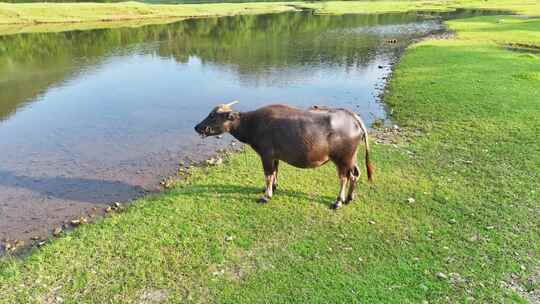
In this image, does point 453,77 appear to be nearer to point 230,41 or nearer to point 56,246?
point 56,246

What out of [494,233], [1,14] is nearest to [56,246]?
[494,233]

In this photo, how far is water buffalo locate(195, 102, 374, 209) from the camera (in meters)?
7.83

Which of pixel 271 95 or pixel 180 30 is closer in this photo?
pixel 271 95

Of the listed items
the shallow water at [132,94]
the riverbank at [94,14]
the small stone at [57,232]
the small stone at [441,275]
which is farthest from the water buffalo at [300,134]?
the riverbank at [94,14]

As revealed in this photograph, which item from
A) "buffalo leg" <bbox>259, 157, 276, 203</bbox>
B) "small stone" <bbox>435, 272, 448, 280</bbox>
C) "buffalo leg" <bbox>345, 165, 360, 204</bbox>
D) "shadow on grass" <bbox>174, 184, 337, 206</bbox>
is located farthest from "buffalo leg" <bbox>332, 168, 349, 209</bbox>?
"small stone" <bbox>435, 272, 448, 280</bbox>

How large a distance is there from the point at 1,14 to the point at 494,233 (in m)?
60.8

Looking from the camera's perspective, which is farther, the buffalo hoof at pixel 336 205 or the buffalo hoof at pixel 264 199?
the buffalo hoof at pixel 264 199

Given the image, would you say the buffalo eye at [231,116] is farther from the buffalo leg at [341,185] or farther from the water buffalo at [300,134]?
the buffalo leg at [341,185]

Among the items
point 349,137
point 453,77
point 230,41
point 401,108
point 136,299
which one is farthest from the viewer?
point 230,41

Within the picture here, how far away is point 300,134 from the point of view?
7.89 m

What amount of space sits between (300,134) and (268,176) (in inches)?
51.7

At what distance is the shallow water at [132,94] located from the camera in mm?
10578

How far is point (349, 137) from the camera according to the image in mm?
7801

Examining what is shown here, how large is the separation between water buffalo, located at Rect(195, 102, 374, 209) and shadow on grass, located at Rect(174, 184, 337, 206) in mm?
343
